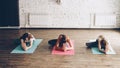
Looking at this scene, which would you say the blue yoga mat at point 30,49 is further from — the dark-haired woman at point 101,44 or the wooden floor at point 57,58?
the dark-haired woman at point 101,44

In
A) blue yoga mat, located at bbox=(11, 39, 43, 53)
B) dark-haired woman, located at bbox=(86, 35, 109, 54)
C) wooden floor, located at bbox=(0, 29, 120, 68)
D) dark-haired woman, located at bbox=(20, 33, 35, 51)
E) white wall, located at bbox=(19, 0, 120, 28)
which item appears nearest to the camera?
wooden floor, located at bbox=(0, 29, 120, 68)

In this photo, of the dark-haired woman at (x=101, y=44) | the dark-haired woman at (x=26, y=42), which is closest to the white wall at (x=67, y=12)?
the dark-haired woman at (x=26, y=42)

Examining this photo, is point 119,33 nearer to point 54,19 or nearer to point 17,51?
point 54,19

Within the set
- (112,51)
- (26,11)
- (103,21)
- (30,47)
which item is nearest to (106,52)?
(112,51)

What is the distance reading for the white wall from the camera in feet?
22.1

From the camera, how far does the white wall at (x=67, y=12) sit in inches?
265

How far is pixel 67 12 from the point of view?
6.81 meters

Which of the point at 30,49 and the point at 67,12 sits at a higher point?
the point at 67,12

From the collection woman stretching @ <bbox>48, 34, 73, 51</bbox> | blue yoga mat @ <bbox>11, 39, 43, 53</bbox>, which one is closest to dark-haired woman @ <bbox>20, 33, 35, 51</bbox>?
blue yoga mat @ <bbox>11, 39, 43, 53</bbox>

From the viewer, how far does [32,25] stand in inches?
273

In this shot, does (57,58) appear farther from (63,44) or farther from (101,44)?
(101,44)

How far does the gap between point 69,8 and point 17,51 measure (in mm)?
2629

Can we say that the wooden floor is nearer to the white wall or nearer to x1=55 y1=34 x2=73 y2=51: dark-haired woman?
x1=55 y1=34 x2=73 y2=51: dark-haired woman

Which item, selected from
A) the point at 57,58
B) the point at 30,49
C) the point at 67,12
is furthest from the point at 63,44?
the point at 67,12
